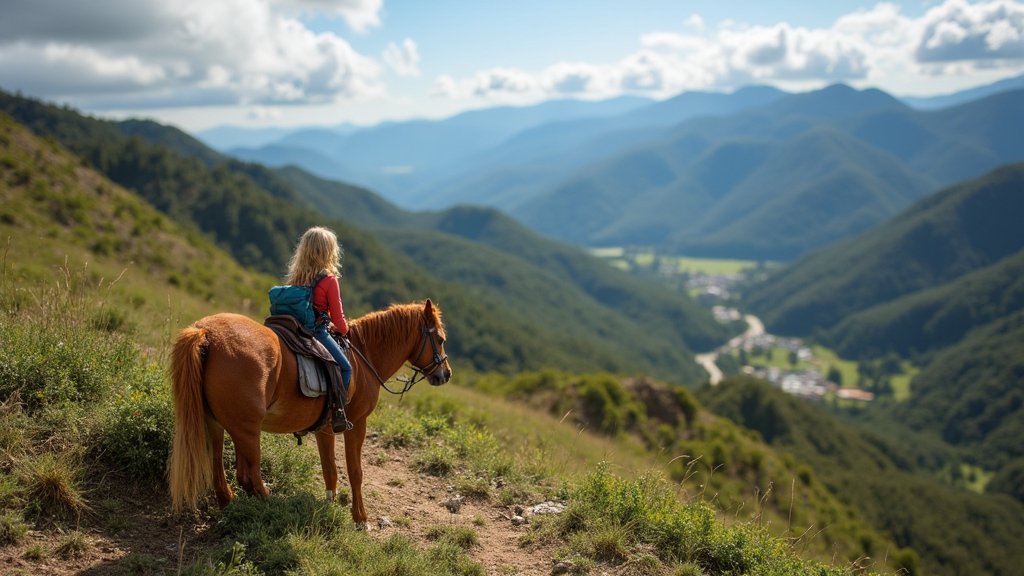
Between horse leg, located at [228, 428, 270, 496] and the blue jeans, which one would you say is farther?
the blue jeans

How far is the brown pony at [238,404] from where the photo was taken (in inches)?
183

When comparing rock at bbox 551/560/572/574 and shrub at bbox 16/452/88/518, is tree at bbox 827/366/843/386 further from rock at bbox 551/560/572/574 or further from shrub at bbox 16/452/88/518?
shrub at bbox 16/452/88/518

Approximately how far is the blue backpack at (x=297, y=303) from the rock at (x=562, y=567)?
3.59m

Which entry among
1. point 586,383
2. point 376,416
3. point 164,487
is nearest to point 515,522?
point 376,416

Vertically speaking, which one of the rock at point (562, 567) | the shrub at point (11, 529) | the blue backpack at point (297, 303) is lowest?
the rock at point (562, 567)

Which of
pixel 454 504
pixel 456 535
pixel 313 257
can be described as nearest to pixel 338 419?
pixel 313 257

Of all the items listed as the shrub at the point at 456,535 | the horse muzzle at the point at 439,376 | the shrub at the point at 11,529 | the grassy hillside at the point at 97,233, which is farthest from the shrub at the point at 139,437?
the grassy hillside at the point at 97,233

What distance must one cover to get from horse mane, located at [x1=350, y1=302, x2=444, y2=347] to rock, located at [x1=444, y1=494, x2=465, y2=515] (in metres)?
2.20

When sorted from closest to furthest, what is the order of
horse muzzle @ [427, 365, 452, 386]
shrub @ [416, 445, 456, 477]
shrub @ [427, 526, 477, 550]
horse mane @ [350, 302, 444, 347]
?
shrub @ [427, 526, 477, 550] < horse mane @ [350, 302, 444, 347] < horse muzzle @ [427, 365, 452, 386] < shrub @ [416, 445, 456, 477]

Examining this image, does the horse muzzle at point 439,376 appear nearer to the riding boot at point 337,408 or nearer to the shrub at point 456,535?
the riding boot at point 337,408

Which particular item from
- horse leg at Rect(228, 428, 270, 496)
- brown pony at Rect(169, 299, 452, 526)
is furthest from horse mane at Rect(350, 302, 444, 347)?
horse leg at Rect(228, 428, 270, 496)

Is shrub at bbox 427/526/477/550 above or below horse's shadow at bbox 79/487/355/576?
below

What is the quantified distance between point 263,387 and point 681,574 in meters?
4.63

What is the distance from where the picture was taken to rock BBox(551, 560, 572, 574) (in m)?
5.83
